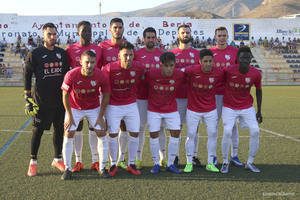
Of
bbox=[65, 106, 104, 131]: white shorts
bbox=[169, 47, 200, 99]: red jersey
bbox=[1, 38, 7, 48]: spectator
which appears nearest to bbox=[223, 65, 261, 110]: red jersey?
bbox=[169, 47, 200, 99]: red jersey

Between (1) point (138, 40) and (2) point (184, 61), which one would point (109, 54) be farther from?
(1) point (138, 40)

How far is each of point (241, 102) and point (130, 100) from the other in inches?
64.6

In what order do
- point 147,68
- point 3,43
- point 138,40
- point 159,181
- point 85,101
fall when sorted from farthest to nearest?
point 138,40 → point 3,43 → point 147,68 → point 85,101 → point 159,181

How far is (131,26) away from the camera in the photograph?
32.2 m

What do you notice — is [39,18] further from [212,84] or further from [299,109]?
[212,84]

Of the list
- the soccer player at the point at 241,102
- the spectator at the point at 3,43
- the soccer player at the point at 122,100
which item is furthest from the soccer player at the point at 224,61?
the spectator at the point at 3,43

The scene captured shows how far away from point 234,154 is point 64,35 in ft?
95.4

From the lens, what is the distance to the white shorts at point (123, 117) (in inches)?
174

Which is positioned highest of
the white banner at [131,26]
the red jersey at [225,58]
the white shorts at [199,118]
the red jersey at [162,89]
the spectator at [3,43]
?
the white banner at [131,26]

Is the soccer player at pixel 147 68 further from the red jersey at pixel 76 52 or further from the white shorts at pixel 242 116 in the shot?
the white shorts at pixel 242 116

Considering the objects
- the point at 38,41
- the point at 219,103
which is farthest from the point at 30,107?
the point at 38,41

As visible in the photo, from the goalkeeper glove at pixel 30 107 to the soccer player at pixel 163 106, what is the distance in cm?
161

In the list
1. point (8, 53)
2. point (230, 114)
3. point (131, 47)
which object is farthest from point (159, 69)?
point (8, 53)

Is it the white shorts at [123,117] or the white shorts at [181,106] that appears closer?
the white shorts at [123,117]
